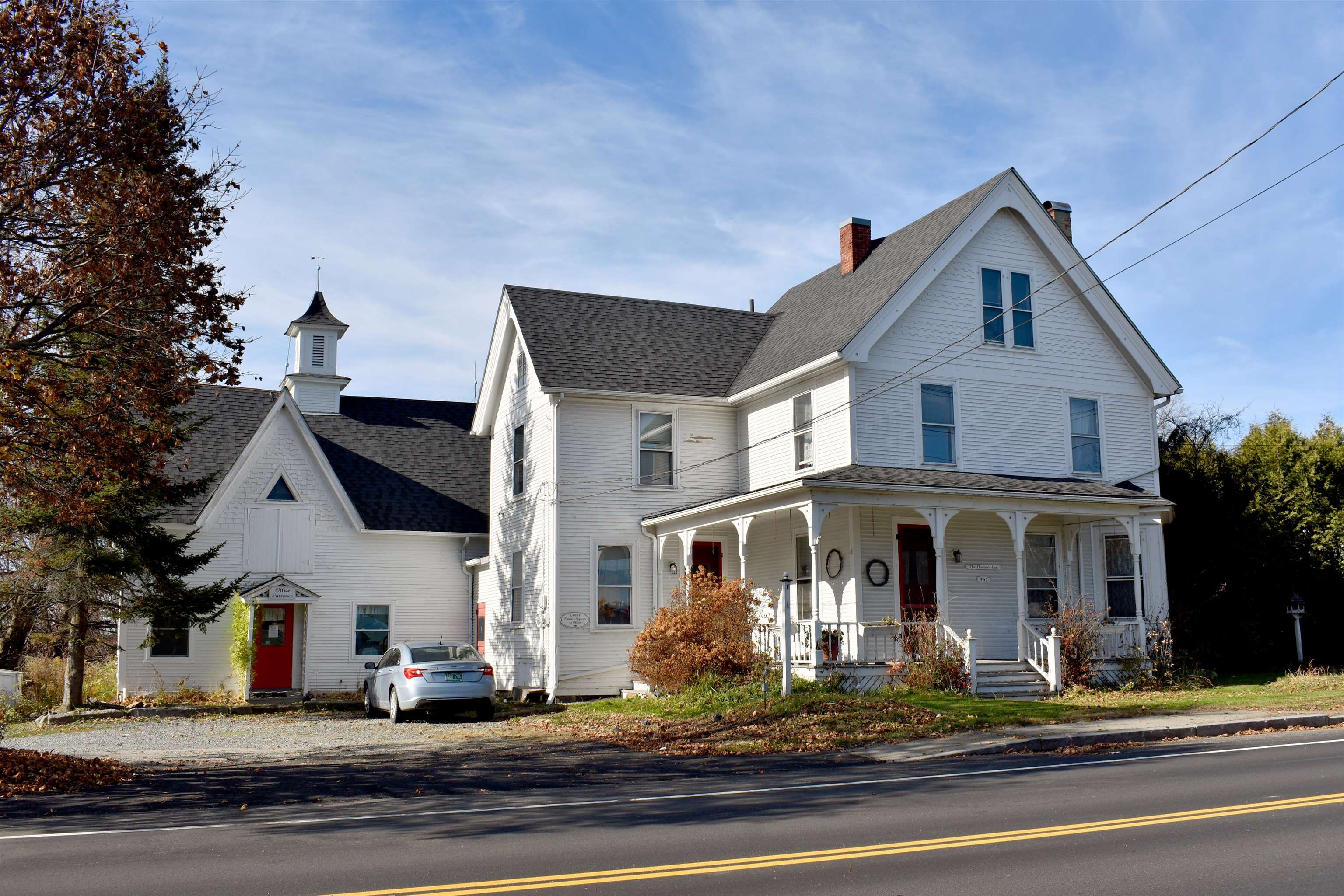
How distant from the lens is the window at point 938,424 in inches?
907

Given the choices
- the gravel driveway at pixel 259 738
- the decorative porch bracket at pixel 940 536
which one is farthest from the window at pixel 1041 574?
the gravel driveway at pixel 259 738

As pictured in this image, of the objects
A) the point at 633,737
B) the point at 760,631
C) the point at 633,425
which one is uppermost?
the point at 633,425

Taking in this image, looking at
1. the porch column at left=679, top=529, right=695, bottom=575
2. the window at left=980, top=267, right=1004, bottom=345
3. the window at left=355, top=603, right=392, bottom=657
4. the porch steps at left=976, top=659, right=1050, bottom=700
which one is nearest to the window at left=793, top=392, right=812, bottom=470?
the porch column at left=679, top=529, right=695, bottom=575

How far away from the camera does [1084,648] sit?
2139cm

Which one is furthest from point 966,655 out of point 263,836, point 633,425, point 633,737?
point 263,836

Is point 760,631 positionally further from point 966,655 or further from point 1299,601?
point 1299,601

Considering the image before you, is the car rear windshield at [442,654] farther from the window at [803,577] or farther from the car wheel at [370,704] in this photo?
the window at [803,577]

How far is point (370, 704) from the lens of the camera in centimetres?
2228

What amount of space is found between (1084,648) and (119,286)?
1726 centimetres

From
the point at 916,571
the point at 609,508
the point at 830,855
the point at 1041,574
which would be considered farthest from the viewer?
the point at 609,508

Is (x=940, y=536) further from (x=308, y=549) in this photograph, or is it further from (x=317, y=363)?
(x=317, y=363)

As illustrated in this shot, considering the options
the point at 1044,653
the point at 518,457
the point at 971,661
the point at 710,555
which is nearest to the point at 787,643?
the point at 971,661

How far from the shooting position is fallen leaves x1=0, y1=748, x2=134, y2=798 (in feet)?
39.2

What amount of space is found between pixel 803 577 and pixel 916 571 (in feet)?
7.45
